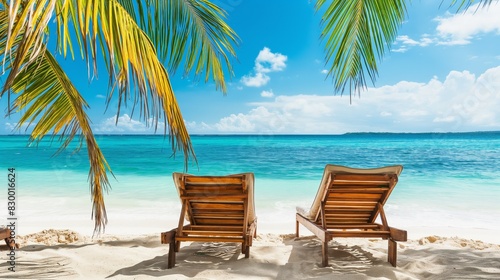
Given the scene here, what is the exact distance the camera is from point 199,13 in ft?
10.4

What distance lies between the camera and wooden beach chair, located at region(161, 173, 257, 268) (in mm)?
2793

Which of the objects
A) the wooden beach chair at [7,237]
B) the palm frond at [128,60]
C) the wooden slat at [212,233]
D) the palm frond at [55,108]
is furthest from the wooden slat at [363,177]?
the wooden beach chair at [7,237]

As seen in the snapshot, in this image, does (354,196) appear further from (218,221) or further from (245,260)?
(218,221)

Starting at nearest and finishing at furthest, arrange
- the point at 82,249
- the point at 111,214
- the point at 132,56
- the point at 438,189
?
the point at 132,56 < the point at 82,249 < the point at 111,214 < the point at 438,189

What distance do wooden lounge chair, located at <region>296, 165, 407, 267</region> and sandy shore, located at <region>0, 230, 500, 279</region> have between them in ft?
0.72

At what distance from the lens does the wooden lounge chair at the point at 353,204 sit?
2.86 m

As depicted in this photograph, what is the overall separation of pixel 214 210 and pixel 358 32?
1.79 metres

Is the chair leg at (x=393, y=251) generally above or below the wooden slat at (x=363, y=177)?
below

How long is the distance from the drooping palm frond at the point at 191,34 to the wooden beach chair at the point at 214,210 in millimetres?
868

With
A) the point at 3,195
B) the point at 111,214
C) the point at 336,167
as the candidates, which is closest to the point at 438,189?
the point at 111,214

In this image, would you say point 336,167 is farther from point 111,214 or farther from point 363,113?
point 363,113

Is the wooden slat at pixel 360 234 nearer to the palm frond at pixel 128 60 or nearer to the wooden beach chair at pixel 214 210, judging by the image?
the wooden beach chair at pixel 214 210

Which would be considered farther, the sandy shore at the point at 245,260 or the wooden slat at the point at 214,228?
the wooden slat at the point at 214,228

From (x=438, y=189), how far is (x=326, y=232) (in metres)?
9.45
